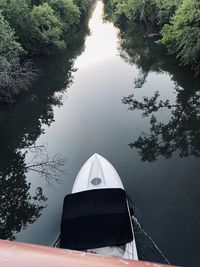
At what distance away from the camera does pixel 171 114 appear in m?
13.9

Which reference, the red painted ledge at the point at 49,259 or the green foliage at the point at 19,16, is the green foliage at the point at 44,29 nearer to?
the green foliage at the point at 19,16

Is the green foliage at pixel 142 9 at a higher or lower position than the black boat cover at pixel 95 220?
higher

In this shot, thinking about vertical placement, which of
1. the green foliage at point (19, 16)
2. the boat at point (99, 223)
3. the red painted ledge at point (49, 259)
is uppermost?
the green foliage at point (19, 16)

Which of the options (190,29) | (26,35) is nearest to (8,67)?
(190,29)

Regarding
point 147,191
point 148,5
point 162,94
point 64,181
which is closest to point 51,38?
point 148,5

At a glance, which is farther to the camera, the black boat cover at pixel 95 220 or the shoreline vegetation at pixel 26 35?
the shoreline vegetation at pixel 26 35

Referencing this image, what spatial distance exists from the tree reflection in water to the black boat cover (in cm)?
408

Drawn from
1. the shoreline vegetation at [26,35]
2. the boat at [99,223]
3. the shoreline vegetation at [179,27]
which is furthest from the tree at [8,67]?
the shoreline vegetation at [179,27]

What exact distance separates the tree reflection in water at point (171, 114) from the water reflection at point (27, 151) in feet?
13.3

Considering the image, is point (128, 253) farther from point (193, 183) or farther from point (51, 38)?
point (51, 38)

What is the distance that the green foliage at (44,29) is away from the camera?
23.2m

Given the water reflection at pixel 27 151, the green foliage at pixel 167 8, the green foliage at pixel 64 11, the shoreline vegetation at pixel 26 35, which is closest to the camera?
the water reflection at pixel 27 151

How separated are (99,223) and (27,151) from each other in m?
→ 7.14

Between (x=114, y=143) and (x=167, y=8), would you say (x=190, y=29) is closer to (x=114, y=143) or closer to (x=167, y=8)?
(x=114, y=143)
